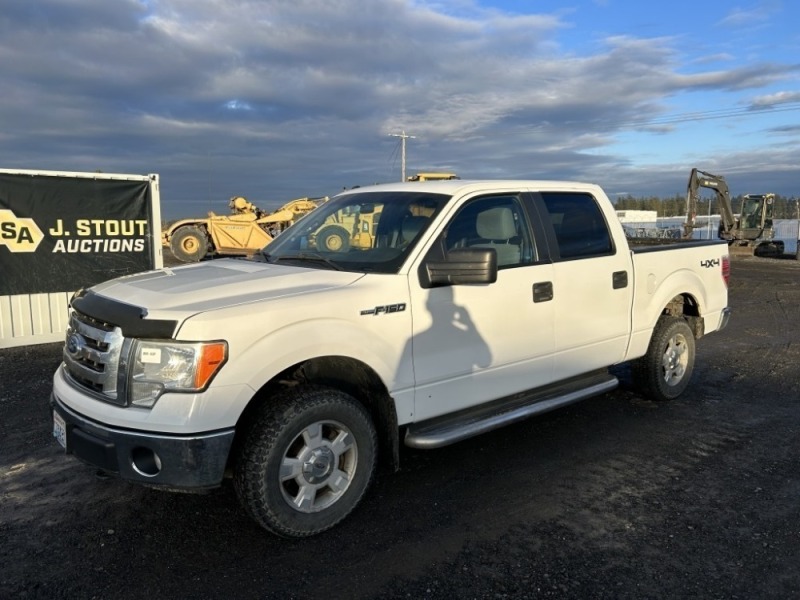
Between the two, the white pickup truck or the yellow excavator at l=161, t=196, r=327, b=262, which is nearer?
the white pickup truck

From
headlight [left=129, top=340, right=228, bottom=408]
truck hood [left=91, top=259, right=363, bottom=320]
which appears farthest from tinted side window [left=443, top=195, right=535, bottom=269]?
headlight [left=129, top=340, right=228, bottom=408]

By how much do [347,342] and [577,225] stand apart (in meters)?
2.51

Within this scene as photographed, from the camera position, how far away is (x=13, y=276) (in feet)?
28.0

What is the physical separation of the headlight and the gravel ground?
0.97 meters

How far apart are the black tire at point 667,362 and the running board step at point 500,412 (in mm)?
811

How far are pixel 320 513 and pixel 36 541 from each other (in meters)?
1.59

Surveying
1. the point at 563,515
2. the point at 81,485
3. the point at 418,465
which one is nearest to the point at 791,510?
the point at 563,515

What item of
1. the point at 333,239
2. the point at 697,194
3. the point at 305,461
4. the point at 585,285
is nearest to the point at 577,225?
the point at 585,285

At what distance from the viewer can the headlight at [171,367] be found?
3.09 m

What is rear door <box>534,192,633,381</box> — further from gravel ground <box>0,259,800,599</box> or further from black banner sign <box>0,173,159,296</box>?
black banner sign <box>0,173,159,296</box>

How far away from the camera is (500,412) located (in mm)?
4445

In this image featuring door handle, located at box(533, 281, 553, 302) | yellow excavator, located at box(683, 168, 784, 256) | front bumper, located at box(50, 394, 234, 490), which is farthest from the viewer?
yellow excavator, located at box(683, 168, 784, 256)

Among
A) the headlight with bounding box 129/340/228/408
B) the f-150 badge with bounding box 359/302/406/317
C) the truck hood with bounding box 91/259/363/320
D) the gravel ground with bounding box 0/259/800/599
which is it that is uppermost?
the truck hood with bounding box 91/259/363/320

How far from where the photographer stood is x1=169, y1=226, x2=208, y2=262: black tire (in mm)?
25219
